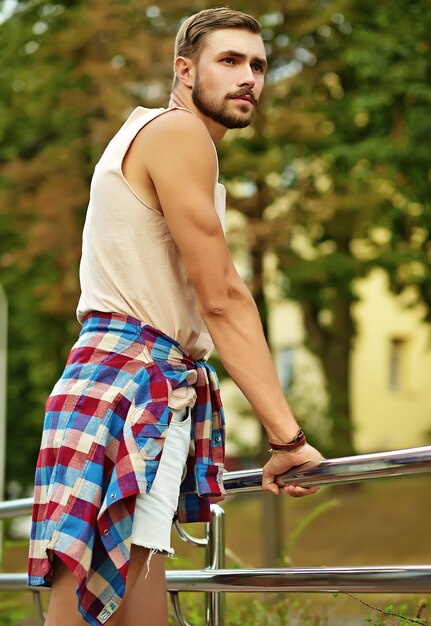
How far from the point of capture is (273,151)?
13.6m

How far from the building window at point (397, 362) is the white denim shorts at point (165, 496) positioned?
3282 cm

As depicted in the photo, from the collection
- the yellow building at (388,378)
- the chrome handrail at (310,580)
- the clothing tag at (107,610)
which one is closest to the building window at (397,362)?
the yellow building at (388,378)

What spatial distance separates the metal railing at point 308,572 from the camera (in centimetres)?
237

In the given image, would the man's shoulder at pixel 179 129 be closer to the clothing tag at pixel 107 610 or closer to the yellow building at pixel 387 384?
the clothing tag at pixel 107 610

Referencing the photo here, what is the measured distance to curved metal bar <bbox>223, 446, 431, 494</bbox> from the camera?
234 centimetres

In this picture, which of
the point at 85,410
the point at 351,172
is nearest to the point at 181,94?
the point at 85,410

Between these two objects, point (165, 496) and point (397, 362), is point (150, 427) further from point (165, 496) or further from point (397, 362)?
point (397, 362)

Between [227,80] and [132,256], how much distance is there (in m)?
0.43

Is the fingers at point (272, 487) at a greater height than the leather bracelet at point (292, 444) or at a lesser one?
lesser

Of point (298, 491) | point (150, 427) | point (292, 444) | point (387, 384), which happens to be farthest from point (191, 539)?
point (387, 384)

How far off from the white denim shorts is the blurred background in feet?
28.8

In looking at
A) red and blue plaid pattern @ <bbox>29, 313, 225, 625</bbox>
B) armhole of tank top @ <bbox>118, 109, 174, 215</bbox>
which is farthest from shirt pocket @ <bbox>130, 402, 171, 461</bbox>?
armhole of tank top @ <bbox>118, 109, 174, 215</bbox>

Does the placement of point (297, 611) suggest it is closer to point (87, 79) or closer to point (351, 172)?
point (351, 172)

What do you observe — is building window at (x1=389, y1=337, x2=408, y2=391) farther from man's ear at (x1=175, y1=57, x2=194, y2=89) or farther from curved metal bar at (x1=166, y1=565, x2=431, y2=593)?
man's ear at (x1=175, y1=57, x2=194, y2=89)
